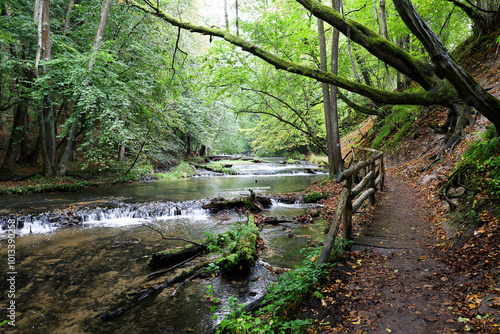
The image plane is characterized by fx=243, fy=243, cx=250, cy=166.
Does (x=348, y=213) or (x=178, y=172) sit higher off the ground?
(x=348, y=213)

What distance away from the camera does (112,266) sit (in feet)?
18.5

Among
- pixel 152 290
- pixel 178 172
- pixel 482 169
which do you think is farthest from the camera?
pixel 178 172

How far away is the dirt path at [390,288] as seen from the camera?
2.54m

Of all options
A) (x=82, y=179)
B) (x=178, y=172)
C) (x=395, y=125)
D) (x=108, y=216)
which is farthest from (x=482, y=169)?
(x=178, y=172)

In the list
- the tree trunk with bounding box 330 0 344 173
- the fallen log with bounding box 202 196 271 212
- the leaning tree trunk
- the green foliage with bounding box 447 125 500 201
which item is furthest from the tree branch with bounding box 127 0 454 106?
the fallen log with bounding box 202 196 271 212

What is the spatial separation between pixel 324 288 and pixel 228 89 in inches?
408

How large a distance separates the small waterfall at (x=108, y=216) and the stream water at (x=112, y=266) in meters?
0.04

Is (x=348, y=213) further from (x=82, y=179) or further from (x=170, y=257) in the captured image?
(x=82, y=179)

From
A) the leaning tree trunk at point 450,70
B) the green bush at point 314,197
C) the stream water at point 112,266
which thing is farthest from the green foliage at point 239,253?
the green bush at point 314,197

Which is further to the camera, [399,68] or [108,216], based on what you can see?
[108,216]

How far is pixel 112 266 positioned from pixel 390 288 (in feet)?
18.5

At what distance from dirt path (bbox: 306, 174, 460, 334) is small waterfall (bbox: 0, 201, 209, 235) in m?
6.83

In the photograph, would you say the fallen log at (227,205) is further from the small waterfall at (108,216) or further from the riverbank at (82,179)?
the riverbank at (82,179)

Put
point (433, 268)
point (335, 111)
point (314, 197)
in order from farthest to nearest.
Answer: point (335, 111) < point (314, 197) < point (433, 268)
